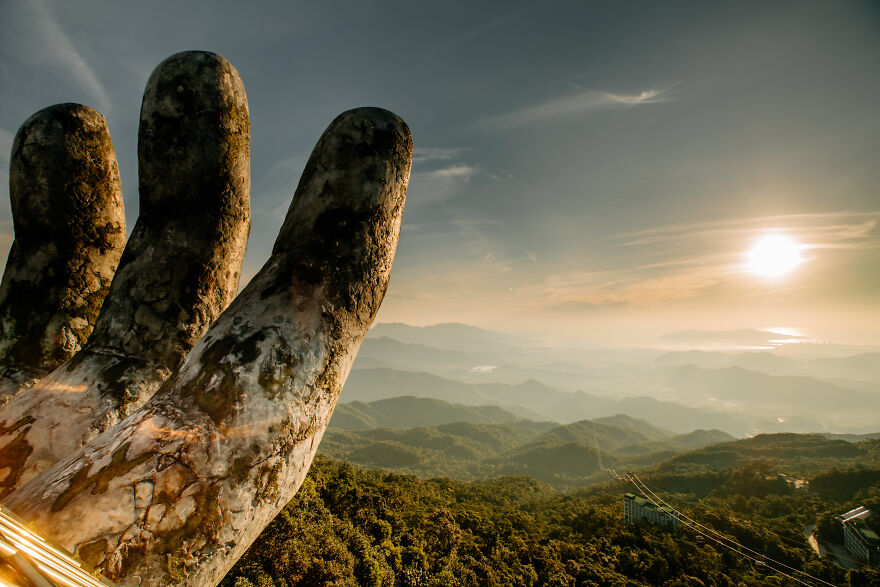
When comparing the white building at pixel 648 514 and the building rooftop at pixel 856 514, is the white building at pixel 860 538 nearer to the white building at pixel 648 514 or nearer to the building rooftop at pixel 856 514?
the building rooftop at pixel 856 514

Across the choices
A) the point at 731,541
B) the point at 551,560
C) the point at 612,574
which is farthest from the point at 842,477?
the point at 551,560

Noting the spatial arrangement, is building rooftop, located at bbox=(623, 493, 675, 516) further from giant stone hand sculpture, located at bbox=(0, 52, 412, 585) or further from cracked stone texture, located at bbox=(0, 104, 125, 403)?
cracked stone texture, located at bbox=(0, 104, 125, 403)

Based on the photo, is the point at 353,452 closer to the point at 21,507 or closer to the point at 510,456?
the point at 510,456

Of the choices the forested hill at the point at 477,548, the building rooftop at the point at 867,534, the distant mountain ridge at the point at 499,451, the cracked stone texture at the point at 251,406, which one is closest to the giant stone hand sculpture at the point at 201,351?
the cracked stone texture at the point at 251,406

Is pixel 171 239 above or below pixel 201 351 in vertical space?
above

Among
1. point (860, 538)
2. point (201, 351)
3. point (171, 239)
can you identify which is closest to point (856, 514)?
point (860, 538)

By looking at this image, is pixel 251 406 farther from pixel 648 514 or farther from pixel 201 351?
pixel 648 514
